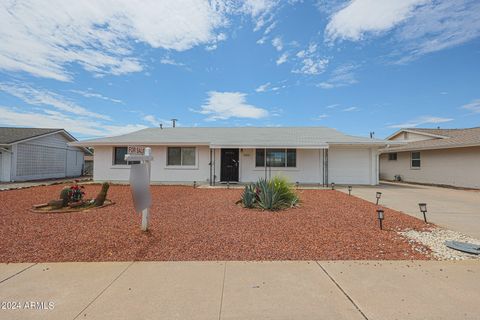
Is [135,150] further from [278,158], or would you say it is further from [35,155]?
[35,155]

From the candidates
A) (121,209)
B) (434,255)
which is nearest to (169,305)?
(434,255)

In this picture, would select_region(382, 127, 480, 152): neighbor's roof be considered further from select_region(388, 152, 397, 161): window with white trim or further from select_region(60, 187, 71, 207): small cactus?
select_region(60, 187, 71, 207): small cactus

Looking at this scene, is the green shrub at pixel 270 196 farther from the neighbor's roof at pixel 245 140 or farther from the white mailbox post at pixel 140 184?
the neighbor's roof at pixel 245 140

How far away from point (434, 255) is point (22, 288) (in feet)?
19.7

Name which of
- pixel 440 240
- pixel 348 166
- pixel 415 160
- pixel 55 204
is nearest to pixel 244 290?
pixel 440 240

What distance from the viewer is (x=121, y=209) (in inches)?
308

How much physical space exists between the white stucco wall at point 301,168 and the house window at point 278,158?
0.84ft

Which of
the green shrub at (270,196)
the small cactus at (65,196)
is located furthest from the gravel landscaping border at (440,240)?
the small cactus at (65,196)

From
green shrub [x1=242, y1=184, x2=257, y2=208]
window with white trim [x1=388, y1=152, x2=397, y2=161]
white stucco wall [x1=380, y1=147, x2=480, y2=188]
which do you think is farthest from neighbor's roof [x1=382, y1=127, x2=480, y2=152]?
green shrub [x1=242, y1=184, x2=257, y2=208]

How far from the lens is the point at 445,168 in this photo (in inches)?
639

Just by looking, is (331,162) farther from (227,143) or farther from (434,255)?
(434,255)

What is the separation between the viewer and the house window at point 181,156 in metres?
15.8

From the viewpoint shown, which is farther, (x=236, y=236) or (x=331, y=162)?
(x=331, y=162)

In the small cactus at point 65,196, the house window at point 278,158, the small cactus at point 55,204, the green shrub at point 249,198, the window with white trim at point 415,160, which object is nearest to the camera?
the small cactus at point 55,204
